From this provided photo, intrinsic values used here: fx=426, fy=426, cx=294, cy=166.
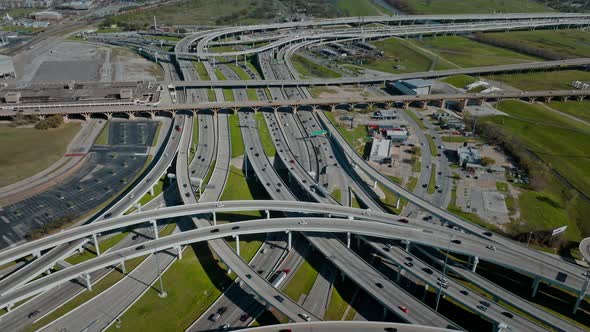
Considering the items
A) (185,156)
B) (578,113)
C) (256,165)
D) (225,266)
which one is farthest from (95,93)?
(578,113)

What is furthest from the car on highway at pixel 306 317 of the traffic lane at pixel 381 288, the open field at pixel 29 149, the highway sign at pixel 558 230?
the open field at pixel 29 149

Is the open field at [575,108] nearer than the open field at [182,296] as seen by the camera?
No

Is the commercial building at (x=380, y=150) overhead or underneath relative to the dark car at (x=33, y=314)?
overhead

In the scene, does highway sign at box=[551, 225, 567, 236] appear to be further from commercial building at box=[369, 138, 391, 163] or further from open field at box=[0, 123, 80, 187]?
open field at box=[0, 123, 80, 187]

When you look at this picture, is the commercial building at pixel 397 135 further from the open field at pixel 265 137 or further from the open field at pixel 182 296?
the open field at pixel 182 296

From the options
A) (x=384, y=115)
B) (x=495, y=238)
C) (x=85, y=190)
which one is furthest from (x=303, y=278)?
(x=384, y=115)

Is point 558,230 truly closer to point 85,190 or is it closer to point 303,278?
point 303,278

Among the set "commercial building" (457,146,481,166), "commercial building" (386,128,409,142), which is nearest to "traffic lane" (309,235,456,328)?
"commercial building" (457,146,481,166)

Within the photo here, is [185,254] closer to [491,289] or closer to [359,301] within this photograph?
[359,301]
